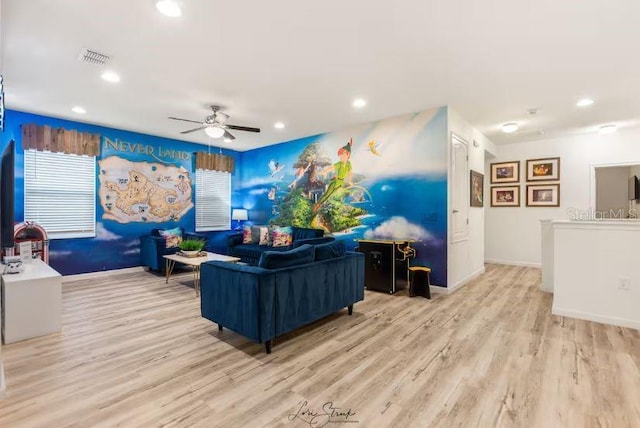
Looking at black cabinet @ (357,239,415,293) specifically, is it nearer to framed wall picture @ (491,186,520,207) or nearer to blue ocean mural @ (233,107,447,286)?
blue ocean mural @ (233,107,447,286)

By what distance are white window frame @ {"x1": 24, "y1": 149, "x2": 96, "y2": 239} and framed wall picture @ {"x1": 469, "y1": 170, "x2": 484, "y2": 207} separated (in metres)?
6.86

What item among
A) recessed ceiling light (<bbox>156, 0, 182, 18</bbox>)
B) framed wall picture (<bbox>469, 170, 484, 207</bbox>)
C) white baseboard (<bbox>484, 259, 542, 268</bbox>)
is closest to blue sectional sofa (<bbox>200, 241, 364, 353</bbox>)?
recessed ceiling light (<bbox>156, 0, 182, 18</bbox>)

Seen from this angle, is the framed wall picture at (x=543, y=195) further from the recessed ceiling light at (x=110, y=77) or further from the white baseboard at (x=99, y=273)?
the white baseboard at (x=99, y=273)

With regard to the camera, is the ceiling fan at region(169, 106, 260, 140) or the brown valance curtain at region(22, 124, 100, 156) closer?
the ceiling fan at region(169, 106, 260, 140)

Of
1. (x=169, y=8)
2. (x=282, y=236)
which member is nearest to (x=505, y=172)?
(x=282, y=236)

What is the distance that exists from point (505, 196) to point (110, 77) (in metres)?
7.66

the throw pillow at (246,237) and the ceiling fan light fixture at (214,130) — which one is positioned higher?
the ceiling fan light fixture at (214,130)

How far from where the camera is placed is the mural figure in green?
5797 millimetres

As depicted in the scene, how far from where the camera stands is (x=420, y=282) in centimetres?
449

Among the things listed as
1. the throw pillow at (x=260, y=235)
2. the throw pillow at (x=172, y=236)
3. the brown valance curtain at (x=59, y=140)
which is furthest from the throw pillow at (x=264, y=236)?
the brown valance curtain at (x=59, y=140)

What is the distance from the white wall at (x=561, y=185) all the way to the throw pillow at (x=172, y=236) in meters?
6.88

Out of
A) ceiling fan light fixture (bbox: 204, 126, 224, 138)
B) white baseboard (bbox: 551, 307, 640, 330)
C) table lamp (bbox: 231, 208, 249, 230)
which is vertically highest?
ceiling fan light fixture (bbox: 204, 126, 224, 138)

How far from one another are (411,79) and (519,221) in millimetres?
5024

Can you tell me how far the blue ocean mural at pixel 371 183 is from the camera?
473 cm
